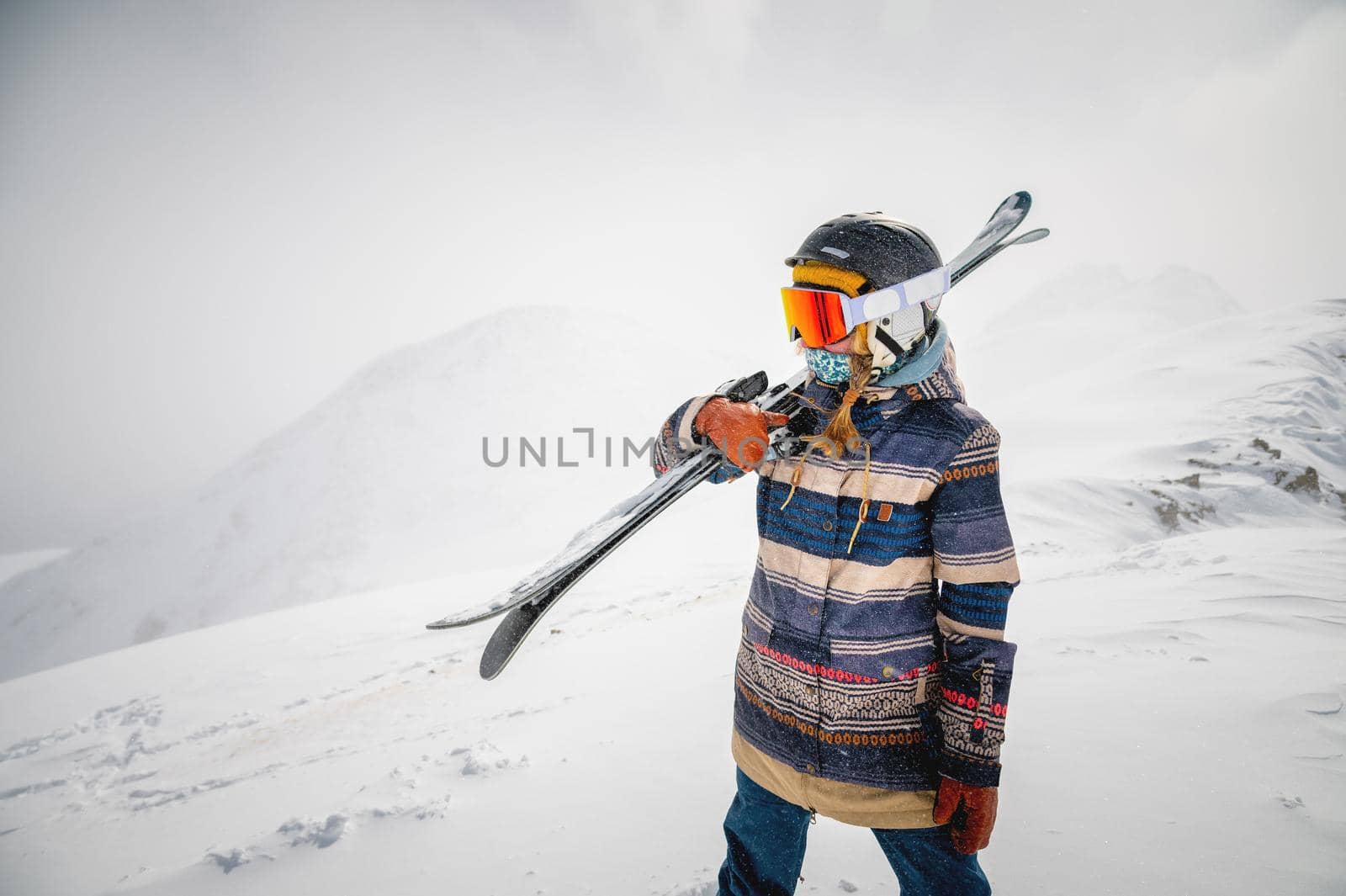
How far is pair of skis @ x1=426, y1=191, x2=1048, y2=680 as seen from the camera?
1649 millimetres

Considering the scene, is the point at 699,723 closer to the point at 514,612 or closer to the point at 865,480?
the point at 514,612

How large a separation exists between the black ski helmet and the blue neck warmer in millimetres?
43

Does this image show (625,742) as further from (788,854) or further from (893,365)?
(893,365)

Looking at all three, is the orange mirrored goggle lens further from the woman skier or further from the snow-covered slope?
the snow-covered slope

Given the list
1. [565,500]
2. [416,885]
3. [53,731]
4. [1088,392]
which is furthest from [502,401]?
[416,885]

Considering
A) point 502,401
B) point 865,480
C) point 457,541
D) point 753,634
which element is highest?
point 502,401

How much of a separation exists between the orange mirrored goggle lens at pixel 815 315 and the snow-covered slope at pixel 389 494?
12.4 m

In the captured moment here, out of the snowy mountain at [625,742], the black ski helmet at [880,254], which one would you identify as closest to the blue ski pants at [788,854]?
the snowy mountain at [625,742]

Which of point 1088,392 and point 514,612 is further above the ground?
point 1088,392

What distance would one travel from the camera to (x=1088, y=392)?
13305mm

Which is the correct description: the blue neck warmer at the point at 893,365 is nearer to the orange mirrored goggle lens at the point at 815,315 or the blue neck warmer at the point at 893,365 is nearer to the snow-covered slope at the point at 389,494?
the orange mirrored goggle lens at the point at 815,315

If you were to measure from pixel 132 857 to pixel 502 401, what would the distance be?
19888 mm

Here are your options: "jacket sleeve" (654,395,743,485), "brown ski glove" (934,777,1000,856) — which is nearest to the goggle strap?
"jacket sleeve" (654,395,743,485)

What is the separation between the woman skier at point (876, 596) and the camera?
54.6 inches
